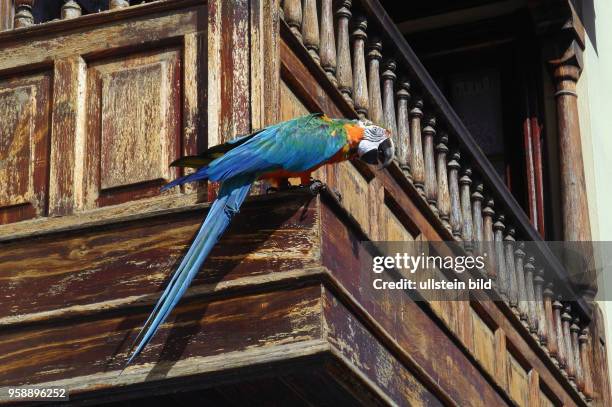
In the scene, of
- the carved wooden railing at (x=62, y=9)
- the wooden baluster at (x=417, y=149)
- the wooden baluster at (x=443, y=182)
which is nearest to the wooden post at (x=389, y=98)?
the wooden baluster at (x=417, y=149)

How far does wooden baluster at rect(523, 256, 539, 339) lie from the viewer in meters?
8.17

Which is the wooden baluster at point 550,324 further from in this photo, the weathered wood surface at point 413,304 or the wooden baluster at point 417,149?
the wooden baluster at point 417,149

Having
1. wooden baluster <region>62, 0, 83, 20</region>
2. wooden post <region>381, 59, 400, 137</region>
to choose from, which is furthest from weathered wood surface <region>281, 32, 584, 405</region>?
wooden baluster <region>62, 0, 83, 20</region>

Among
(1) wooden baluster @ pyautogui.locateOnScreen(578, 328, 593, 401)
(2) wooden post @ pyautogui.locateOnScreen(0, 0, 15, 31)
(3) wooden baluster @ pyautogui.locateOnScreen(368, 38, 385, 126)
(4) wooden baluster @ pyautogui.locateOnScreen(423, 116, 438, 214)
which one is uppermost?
(2) wooden post @ pyautogui.locateOnScreen(0, 0, 15, 31)

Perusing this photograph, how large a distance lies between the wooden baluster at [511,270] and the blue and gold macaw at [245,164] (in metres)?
2.41

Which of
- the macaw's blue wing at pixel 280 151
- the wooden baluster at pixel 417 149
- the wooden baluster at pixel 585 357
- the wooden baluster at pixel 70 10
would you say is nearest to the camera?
the macaw's blue wing at pixel 280 151

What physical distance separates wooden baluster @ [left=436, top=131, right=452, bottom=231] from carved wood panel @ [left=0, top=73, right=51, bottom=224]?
2056 millimetres

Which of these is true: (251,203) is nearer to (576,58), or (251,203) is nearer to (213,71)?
(213,71)

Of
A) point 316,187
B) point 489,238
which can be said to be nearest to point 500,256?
point 489,238

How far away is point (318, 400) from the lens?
5.48 meters

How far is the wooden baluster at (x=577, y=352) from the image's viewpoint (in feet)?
28.6

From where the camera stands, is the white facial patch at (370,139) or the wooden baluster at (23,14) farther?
the wooden baluster at (23,14)

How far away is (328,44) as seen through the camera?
6.41 meters

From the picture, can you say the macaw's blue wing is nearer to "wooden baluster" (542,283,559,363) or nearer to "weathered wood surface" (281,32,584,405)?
"weathered wood surface" (281,32,584,405)
